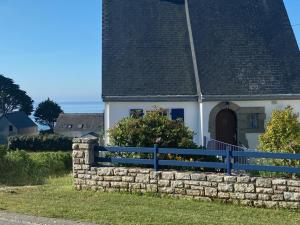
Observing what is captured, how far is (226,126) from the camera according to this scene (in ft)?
83.1

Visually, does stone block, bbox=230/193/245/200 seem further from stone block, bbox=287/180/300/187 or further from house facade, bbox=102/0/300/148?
house facade, bbox=102/0/300/148

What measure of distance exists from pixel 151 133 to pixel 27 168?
287 inches

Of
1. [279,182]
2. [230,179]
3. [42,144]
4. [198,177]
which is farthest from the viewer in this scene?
[42,144]

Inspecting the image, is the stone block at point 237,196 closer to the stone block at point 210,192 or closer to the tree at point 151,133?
the stone block at point 210,192

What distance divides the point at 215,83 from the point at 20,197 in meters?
14.1

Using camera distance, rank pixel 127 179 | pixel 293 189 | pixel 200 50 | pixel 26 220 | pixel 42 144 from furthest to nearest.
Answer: pixel 42 144, pixel 200 50, pixel 127 179, pixel 293 189, pixel 26 220

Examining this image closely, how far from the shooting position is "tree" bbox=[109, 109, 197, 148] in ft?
48.8

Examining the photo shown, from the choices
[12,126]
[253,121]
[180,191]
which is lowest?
[180,191]

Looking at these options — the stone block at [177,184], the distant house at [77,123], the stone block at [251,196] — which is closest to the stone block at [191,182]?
the stone block at [177,184]

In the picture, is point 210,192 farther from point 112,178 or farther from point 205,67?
point 205,67

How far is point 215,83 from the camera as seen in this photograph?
24.9 meters

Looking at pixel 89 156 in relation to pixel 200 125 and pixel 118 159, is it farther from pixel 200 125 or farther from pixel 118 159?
pixel 200 125

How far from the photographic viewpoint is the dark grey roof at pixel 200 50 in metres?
25.1

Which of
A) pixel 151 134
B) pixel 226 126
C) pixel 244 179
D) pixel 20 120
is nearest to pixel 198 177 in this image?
pixel 244 179
